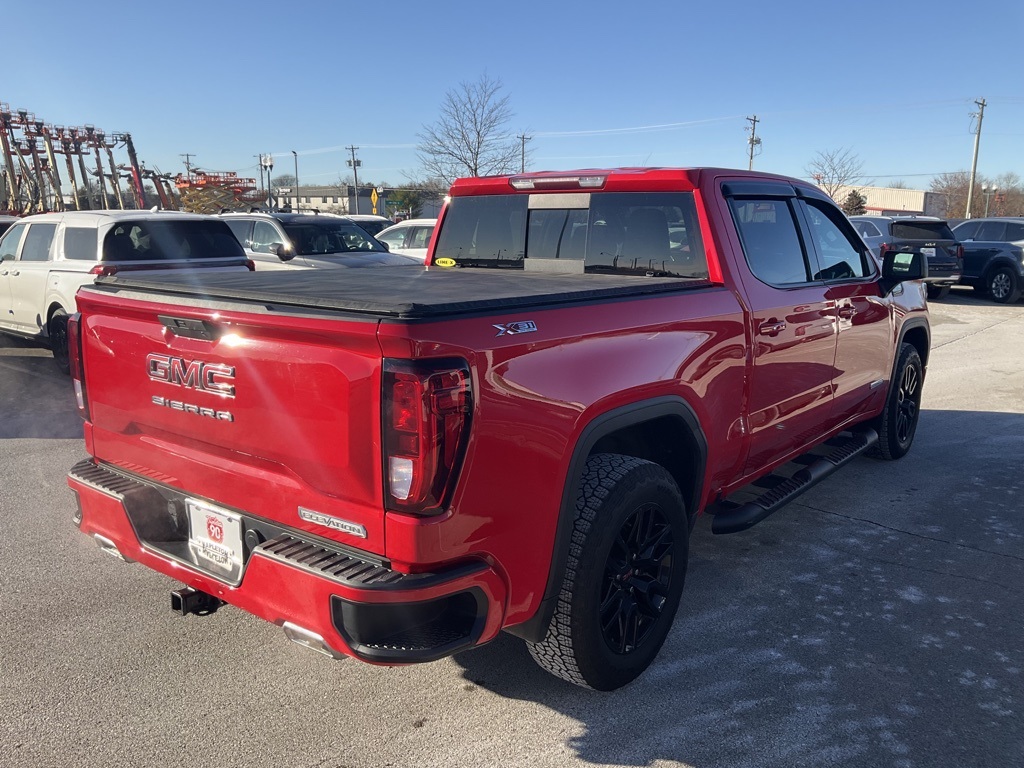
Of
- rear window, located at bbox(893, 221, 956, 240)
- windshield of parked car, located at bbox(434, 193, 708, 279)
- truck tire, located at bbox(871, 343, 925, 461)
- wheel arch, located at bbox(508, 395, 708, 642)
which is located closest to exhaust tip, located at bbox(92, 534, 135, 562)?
wheel arch, located at bbox(508, 395, 708, 642)

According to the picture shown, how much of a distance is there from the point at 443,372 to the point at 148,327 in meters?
1.29

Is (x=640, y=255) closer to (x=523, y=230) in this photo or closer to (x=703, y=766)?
(x=523, y=230)

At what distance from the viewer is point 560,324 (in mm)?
2580

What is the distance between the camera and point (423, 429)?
2131 millimetres

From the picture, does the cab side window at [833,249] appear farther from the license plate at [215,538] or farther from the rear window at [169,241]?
the rear window at [169,241]

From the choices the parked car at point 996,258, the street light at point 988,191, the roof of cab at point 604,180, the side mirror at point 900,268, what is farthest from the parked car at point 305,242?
the street light at point 988,191

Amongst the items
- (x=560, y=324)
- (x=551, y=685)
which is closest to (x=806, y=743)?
(x=551, y=685)

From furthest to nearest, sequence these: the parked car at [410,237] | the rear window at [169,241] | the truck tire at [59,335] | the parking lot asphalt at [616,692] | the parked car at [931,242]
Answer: the parked car at [931,242] < the parked car at [410,237] < the truck tire at [59,335] < the rear window at [169,241] < the parking lot asphalt at [616,692]

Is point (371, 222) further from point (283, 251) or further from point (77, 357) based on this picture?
point (77, 357)

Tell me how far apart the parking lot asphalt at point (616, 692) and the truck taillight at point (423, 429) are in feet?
3.38

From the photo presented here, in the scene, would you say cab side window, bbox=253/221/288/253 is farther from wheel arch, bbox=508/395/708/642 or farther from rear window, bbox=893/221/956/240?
rear window, bbox=893/221/956/240

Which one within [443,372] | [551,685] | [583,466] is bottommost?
[551,685]

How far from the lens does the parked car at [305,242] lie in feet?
39.0

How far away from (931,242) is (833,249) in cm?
1346
